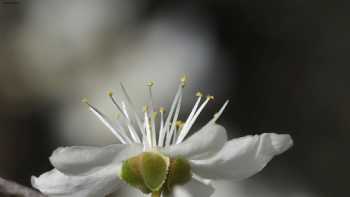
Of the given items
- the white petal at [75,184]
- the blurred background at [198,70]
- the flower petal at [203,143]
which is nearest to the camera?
the flower petal at [203,143]

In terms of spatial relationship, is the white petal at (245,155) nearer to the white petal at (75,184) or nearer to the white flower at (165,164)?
the white flower at (165,164)

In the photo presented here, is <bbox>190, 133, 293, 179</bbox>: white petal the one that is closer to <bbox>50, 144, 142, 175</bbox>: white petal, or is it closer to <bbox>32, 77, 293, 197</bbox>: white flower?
<bbox>32, 77, 293, 197</bbox>: white flower

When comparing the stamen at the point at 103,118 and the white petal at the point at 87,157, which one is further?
the stamen at the point at 103,118

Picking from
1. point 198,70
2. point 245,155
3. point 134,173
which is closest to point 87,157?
point 134,173

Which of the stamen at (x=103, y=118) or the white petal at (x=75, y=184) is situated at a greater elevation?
the stamen at (x=103, y=118)

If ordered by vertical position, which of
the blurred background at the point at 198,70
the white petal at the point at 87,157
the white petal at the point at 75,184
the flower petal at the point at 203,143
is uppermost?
the flower petal at the point at 203,143

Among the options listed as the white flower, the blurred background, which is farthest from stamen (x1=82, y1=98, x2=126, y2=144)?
the blurred background

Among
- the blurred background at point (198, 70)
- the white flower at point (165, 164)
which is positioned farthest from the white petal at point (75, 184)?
the blurred background at point (198, 70)
